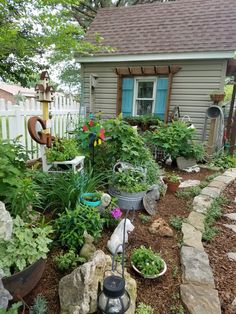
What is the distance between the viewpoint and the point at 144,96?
6.35 metres

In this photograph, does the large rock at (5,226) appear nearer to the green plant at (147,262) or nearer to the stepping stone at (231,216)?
the green plant at (147,262)

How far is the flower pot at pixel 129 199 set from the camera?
2615mm

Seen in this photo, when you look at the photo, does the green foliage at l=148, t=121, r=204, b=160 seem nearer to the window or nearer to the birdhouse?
the window

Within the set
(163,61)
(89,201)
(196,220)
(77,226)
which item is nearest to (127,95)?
(163,61)

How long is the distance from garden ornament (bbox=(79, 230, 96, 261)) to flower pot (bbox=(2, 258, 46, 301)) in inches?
13.4

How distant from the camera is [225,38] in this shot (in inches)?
210

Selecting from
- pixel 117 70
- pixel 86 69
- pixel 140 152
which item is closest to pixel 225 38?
pixel 117 70

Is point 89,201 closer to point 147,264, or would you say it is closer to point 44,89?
point 147,264

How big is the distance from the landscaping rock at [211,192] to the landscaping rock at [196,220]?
2.13ft

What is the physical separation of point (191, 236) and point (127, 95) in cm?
493

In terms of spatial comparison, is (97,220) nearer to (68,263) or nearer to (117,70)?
(68,263)

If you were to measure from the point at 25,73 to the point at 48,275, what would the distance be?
22.4 ft

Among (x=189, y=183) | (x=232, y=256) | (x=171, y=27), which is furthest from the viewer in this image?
(x=171, y=27)

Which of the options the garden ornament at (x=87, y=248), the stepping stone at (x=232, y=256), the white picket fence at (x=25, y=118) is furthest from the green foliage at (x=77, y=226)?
the stepping stone at (x=232, y=256)
